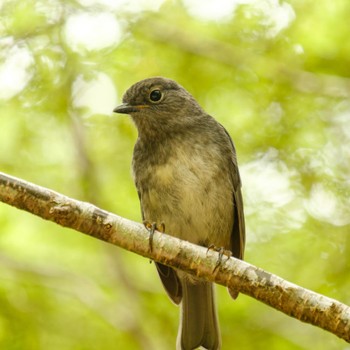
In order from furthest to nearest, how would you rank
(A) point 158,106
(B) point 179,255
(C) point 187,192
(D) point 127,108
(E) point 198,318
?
(A) point 158,106 < (D) point 127,108 < (E) point 198,318 < (C) point 187,192 < (B) point 179,255

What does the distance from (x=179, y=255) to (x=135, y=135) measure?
297cm

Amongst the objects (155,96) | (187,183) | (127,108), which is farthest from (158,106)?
(187,183)

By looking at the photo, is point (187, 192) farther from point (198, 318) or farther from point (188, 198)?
point (198, 318)

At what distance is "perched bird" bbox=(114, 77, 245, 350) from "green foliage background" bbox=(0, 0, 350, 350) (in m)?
0.53

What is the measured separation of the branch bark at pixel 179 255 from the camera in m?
3.87

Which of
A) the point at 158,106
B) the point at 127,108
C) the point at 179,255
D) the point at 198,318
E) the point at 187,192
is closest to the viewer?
the point at 179,255

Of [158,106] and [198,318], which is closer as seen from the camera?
[198,318]

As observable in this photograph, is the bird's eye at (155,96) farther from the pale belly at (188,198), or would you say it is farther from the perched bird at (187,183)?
the pale belly at (188,198)

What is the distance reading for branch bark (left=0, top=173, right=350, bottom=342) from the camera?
387 cm

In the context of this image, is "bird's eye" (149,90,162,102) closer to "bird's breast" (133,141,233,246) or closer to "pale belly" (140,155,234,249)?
"bird's breast" (133,141,233,246)

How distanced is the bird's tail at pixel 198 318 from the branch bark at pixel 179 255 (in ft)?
4.38

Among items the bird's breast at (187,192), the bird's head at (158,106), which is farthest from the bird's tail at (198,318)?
the bird's head at (158,106)

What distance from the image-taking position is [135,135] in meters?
7.05

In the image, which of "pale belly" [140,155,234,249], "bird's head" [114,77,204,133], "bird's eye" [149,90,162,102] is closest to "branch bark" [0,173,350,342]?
"pale belly" [140,155,234,249]
